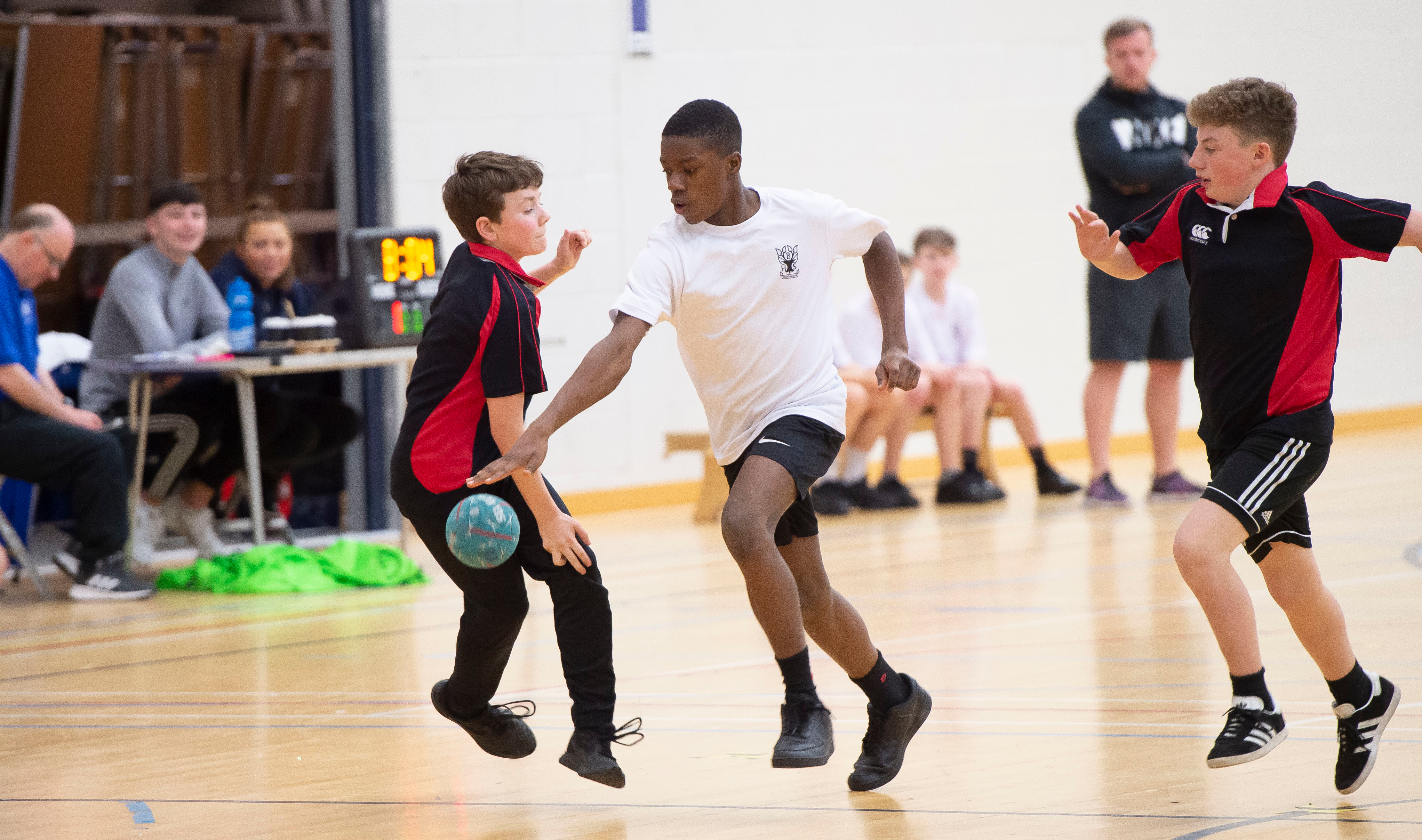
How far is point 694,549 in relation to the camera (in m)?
7.84

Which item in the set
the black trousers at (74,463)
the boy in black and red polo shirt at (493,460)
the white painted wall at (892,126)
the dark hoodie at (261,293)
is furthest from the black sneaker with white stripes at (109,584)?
the boy in black and red polo shirt at (493,460)

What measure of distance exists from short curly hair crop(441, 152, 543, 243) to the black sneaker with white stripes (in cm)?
380

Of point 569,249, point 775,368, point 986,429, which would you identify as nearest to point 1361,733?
point 775,368

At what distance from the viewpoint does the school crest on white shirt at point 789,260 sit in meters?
3.64

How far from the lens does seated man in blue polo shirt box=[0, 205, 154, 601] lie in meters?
6.59

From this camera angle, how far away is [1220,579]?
3.31 metres

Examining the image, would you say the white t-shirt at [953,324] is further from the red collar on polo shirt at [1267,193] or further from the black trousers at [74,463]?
the red collar on polo shirt at [1267,193]

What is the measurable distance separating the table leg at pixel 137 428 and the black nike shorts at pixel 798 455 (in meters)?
4.09

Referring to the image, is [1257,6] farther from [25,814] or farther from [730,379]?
[25,814]

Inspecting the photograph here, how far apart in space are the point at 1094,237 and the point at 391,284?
15.3 ft

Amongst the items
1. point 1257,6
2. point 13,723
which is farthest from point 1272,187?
point 1257,6

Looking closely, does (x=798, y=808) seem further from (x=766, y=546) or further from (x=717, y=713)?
(x=717, y=713)

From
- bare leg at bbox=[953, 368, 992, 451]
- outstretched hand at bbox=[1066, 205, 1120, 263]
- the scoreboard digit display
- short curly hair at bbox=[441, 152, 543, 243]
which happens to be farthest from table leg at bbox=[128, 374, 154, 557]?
outstretched hand at bbox=[1066, 205, 1120, 263]

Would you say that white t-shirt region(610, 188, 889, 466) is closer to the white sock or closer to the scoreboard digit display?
the scoreboard digit display
